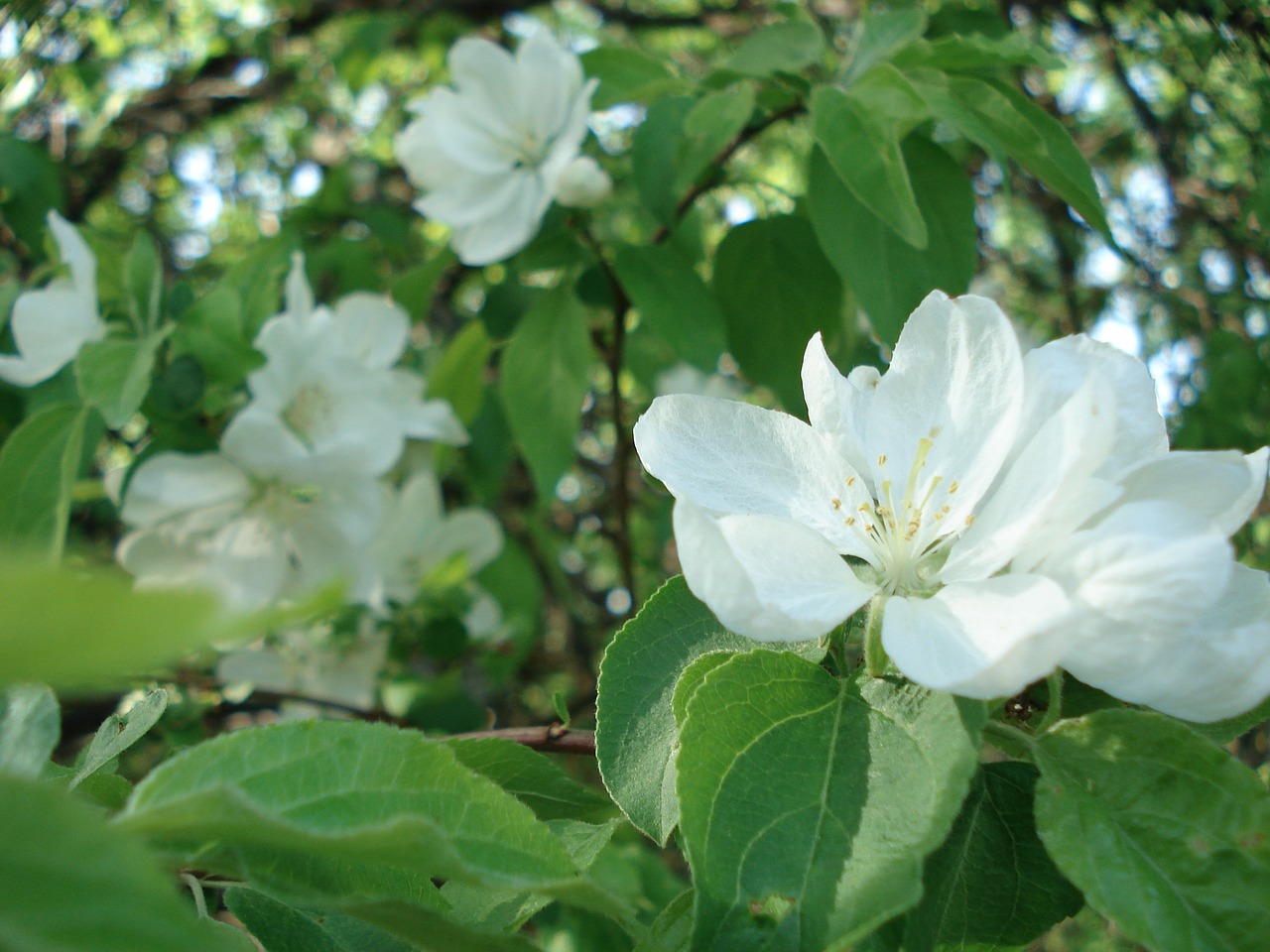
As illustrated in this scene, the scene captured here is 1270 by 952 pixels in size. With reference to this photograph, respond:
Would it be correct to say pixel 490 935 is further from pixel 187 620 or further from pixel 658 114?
pixel 658 114

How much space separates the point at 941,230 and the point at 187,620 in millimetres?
1270

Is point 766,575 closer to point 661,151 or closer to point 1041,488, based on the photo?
point 1041,488

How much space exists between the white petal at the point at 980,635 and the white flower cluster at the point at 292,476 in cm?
122

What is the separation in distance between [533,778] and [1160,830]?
0.52 metres

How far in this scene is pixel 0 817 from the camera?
0.43 meters

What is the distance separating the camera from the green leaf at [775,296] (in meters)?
1.64

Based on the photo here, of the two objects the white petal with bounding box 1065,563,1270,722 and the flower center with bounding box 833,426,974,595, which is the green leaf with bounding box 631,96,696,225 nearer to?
the flower center with bounding box 833,426,974,595

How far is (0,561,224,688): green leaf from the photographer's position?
343mm

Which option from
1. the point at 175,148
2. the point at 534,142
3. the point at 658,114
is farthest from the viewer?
the point at 175,148

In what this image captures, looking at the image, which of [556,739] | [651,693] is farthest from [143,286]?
[651,693]

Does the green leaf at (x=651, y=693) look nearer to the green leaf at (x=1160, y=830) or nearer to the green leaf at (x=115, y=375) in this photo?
the green leaf at (x=1160, y=830)

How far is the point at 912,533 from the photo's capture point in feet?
2.98

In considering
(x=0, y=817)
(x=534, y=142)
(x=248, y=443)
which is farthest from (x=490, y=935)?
(x=534, y=142)

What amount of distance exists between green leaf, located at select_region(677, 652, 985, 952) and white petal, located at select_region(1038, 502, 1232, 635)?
12 cm
